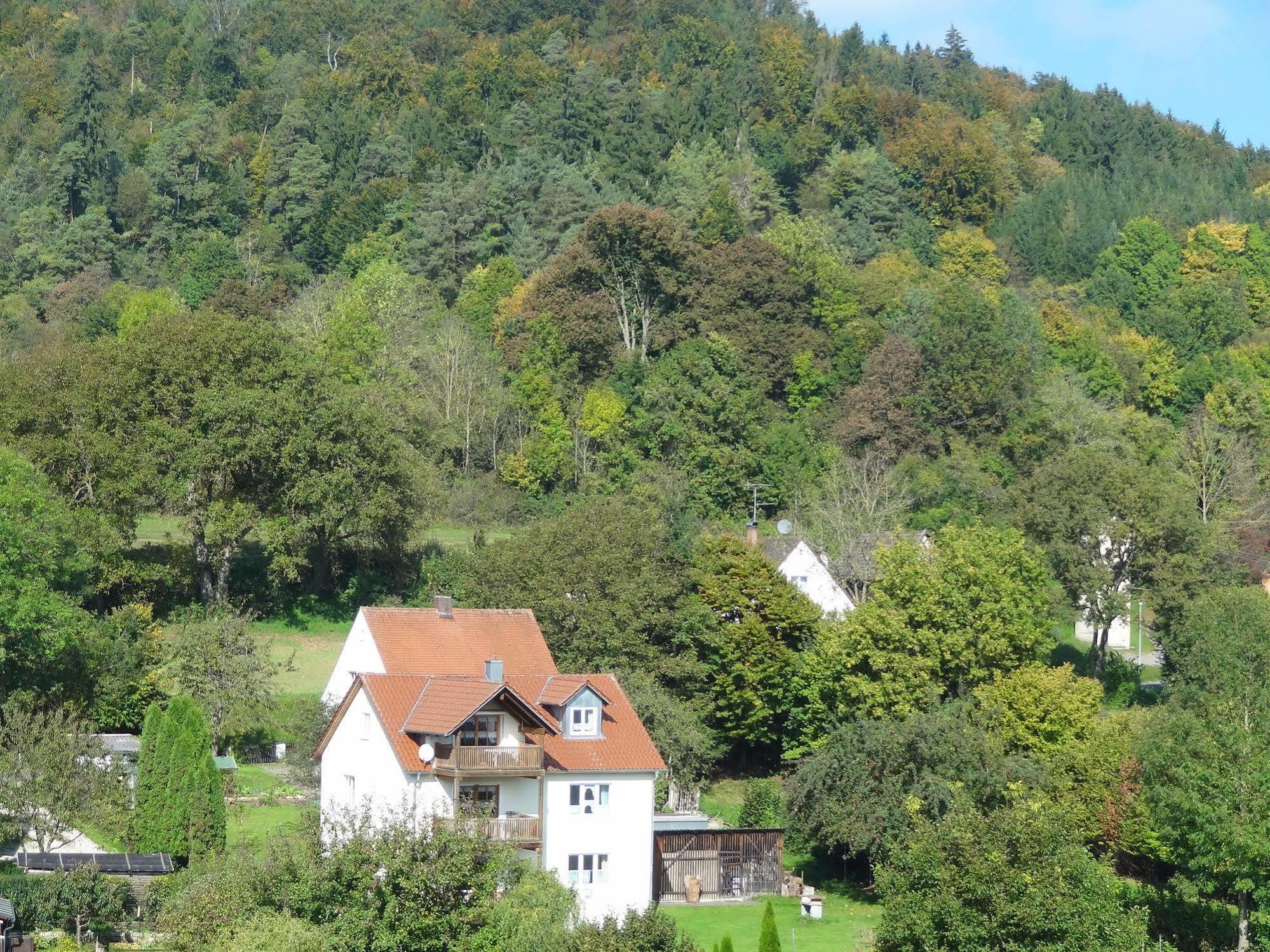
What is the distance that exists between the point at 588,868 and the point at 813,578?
76.6 feet

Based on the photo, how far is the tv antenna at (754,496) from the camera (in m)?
74.1

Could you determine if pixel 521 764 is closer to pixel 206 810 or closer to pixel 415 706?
pixel 415 706

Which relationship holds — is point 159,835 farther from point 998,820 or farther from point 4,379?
point 4,379

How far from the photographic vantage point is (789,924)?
137 feet

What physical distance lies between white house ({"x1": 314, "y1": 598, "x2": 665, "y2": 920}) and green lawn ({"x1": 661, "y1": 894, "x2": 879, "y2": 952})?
4.92 feet

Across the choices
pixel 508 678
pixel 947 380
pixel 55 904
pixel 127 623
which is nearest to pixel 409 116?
pixel 947 380

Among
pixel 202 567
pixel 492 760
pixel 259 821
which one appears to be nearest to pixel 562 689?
pixel 492 760

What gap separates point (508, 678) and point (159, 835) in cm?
886

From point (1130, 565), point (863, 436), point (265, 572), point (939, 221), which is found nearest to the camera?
point (1130, 565)

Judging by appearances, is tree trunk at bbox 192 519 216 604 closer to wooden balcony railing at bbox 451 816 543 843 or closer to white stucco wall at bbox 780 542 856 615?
white stucco wall at bbox 780 542 856 615

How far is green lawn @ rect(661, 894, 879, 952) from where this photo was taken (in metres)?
39.3

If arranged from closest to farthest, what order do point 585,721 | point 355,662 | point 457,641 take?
point 585,721, point 457,641, point 355,662

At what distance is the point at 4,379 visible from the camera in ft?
209

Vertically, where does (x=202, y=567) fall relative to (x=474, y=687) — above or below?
above
